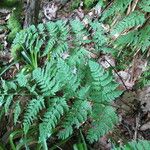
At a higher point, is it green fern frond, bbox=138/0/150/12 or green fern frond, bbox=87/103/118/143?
green fern frond, bbox=138/0/150/12

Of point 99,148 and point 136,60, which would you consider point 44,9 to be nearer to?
point 136,60

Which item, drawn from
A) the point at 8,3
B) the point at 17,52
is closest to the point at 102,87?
the point at 17,52

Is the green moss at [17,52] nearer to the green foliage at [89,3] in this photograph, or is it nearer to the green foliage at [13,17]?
the green foliage at [13,17]

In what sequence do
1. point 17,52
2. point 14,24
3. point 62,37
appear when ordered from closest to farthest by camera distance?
1. point 62,37
2. point 17,52
3. point 14,24

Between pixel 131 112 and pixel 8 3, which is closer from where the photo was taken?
pixel 131 112

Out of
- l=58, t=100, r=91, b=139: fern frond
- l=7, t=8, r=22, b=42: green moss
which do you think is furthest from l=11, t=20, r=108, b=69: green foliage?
l=7, t=8, r=22, b=42: green moss

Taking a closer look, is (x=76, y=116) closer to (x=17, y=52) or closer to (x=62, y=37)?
(x=62, y=37)

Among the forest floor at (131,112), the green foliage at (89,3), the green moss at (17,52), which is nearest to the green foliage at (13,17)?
the green moss at (17,52)

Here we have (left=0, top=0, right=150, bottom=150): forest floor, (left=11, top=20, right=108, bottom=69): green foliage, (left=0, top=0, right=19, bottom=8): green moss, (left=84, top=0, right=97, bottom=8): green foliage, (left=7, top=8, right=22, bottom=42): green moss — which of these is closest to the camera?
(left=11, top=20, right=108, bottom=69): green foliage

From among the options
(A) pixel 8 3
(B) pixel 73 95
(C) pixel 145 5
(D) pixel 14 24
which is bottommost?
(B) pixel 73 95

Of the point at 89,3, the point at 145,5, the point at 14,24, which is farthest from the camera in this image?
the point at 14,24

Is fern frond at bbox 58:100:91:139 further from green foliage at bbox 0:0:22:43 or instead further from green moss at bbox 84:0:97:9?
green foliage at bbox 0:0:22:43

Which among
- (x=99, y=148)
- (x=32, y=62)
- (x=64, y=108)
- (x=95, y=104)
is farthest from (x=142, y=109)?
(x=32, y=62)
